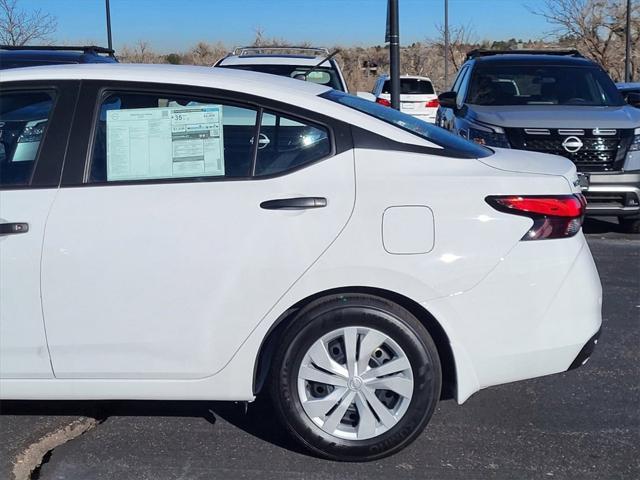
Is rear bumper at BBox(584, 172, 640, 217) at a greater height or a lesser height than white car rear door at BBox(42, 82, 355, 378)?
lesser

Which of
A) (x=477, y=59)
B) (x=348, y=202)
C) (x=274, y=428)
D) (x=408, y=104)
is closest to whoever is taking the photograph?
(x=348, y=202)

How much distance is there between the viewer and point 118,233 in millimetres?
3469

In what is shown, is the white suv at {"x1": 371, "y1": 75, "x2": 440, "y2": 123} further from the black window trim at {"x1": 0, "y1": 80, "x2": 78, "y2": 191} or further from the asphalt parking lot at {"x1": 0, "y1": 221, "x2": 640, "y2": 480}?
the black window trim at {"x1": 0, "y1": 80, "x2": 78, "y2": 191}

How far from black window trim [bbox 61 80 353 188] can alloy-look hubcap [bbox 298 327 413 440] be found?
78 centimetres

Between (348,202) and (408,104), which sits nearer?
(348,202)

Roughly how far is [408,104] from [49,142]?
19.8 meters

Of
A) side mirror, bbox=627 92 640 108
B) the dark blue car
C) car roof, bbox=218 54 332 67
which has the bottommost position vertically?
side mirror, bbox=627 92 640 108

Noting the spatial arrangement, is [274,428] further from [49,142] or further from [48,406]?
[49,142]

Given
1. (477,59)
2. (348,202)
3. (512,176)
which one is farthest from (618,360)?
(477,59)

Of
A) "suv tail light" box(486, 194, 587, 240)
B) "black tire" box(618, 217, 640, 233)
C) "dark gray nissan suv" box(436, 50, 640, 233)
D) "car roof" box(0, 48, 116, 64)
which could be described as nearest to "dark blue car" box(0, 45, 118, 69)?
"car roof" box(0, 48, 116, 64)

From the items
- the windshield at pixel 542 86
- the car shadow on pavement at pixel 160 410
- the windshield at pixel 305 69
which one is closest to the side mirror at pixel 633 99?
the windshield at pixel 542 86

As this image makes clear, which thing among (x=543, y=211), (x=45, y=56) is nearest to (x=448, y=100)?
(x=45, y=56)

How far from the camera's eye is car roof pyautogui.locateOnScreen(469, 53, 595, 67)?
949 cm

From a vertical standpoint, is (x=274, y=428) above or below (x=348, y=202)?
below
